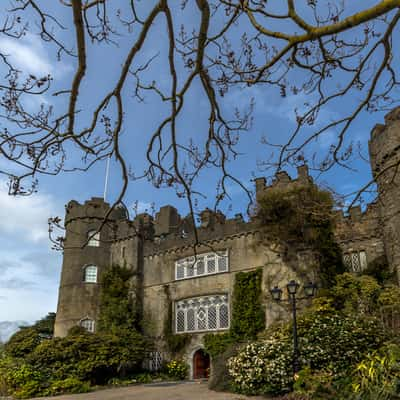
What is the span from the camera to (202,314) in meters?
23.1

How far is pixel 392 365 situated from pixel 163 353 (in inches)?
680

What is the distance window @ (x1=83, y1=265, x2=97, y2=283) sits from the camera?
26.8m

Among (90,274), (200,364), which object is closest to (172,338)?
(200,364)

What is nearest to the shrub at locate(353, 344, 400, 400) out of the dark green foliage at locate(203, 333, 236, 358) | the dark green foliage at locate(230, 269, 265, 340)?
the dark green foliage at locate(230, 269, 265, 340)

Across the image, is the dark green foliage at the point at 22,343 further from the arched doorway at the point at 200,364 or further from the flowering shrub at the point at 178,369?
the arched doorway at the point at 200,364

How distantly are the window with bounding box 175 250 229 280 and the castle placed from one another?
0.05 m

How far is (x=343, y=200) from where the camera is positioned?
6719 mm

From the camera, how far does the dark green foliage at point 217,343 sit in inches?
839

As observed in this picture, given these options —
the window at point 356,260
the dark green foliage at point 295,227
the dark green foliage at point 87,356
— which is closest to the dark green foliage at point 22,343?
the dark green foliage at point 87,356

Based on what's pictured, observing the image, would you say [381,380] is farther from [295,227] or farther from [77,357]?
[77,357]

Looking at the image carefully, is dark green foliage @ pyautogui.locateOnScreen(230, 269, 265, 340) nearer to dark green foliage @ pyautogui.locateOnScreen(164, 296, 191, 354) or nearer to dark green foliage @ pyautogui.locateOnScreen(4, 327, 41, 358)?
dark green foliage @ pyautogui.locateOnScreen(164, 296, 191, 354)

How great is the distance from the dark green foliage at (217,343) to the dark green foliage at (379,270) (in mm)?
7727

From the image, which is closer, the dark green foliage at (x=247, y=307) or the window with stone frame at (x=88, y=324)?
the dark green foliage at (x=247, y=307)

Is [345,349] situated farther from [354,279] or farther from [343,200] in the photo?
[343,200]
